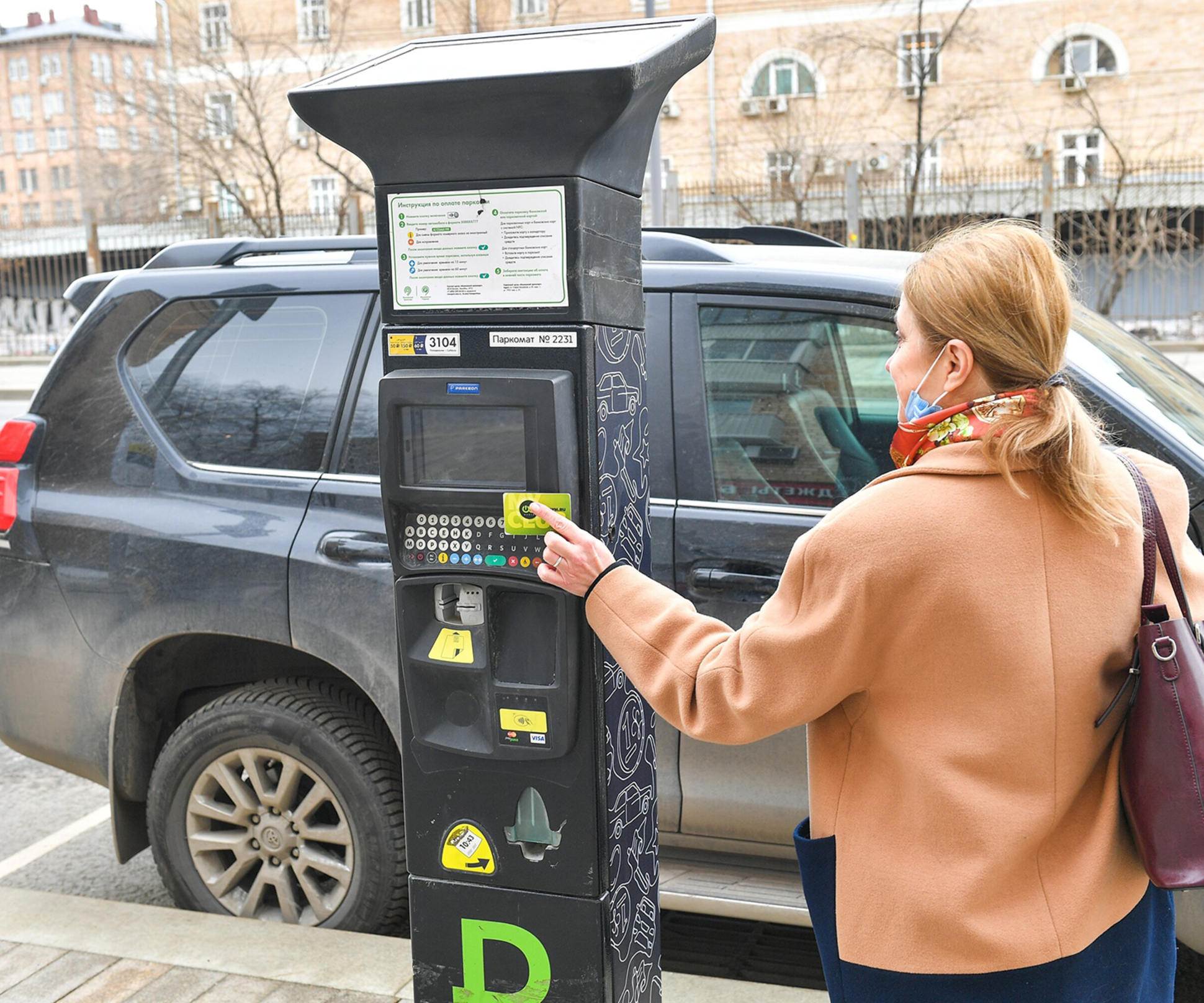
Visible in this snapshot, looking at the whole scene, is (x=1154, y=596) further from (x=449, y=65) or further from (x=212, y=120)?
(x=212, y=120)

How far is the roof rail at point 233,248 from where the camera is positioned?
338 cm

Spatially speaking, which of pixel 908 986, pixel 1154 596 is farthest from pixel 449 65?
pixel 908 986

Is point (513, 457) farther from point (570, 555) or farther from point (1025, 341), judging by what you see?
point (1025, 341)

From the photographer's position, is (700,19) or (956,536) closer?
(956,536)

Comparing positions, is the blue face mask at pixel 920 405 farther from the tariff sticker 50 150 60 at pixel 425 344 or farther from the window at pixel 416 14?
the window at pixel 416 14

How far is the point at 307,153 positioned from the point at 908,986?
35.7 m

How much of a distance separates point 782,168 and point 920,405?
19749mm

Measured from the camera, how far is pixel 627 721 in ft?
7.41

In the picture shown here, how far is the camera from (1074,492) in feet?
5.09

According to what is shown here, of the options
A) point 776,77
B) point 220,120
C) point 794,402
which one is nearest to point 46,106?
point 776,77

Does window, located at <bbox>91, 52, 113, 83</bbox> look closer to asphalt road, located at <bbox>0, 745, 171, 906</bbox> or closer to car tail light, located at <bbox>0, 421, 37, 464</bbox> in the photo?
asphalt road, located at <bbox>0, 745, 171, 906</bbox>

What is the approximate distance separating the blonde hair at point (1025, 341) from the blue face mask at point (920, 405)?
33 millimetres

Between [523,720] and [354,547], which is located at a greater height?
[354,547]

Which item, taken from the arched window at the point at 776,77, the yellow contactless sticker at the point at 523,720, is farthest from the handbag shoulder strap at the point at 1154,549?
the arched window at the point at 776,77
